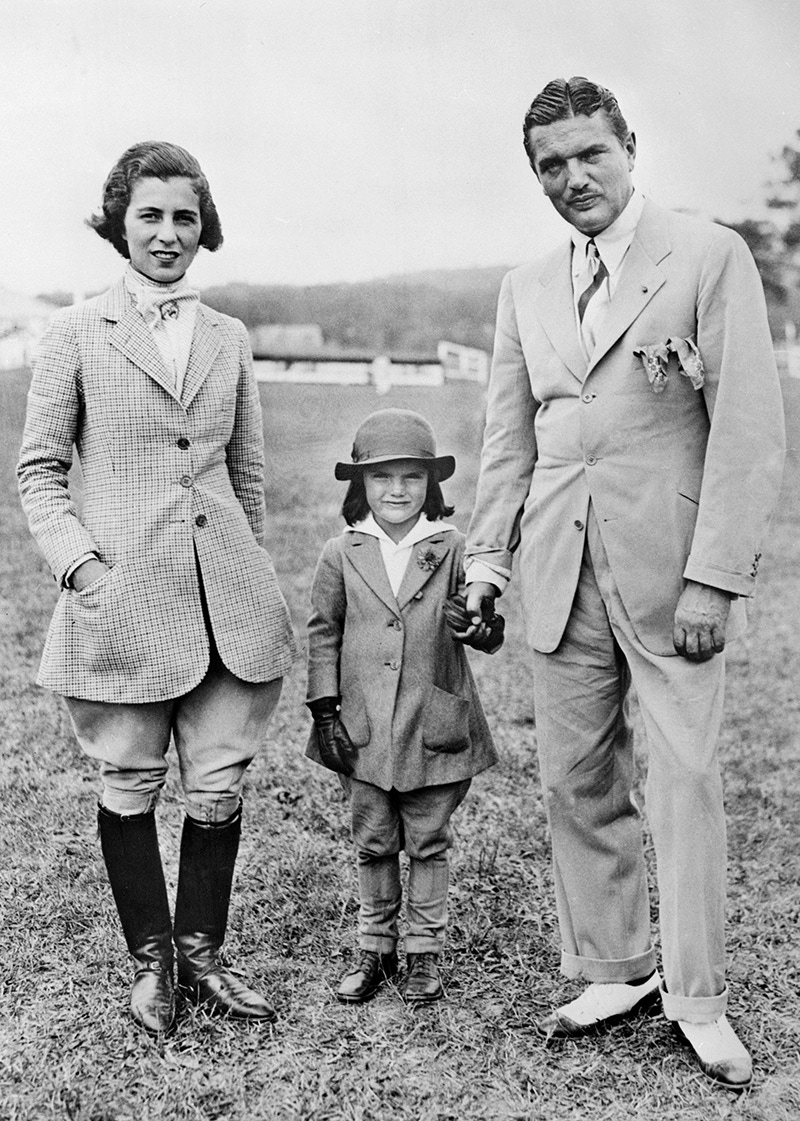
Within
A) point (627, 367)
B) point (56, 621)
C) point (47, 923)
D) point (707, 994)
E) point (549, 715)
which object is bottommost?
point (47, 923)

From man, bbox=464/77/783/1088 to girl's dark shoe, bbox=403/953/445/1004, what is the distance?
0.31m

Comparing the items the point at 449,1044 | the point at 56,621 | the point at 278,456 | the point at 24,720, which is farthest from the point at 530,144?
the point at 278,456

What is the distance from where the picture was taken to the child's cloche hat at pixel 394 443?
9.70 ft

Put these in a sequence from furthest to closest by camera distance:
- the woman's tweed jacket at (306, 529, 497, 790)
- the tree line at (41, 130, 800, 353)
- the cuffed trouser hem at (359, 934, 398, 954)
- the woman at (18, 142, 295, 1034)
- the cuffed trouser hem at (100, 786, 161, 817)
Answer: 1. the tree line at (41, 130, 800, 353)
2. the cuffed trouser hem at (359, 934, 398, 954)
3. the woman's tweed jacket at (306, 529, 497, 790)
4. the cuffed trouser hem at (100, 786, 161, 817)
5. the woman at (18, 142, 295, 1034)

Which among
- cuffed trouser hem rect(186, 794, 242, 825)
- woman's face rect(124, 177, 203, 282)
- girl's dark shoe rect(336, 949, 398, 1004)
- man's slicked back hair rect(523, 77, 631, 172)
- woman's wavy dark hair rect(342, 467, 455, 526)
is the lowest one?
Answer: girl's dark shoe rect(336, 949, 398, 1004)

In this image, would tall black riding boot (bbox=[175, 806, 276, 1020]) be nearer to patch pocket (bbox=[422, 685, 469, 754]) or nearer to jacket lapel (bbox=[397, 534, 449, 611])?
patch pocket (bbox=[422, 685, 469, 754])

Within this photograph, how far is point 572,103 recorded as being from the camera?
256cm

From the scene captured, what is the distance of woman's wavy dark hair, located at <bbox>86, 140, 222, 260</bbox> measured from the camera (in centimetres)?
268

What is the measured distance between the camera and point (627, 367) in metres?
2.57

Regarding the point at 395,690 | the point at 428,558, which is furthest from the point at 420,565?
the point at 395,690

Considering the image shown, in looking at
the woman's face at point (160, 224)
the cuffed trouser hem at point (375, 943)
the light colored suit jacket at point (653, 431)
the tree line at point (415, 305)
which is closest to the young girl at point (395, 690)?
the cuffed trouser hem at point (375, 943)

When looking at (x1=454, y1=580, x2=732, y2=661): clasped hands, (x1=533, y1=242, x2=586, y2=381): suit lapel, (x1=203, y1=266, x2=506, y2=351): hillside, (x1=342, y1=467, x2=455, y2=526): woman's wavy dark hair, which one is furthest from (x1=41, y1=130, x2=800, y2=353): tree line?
(x1=454, y1=580, x2=732, y2=661): clasped hands

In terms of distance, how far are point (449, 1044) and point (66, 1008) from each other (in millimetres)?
1013

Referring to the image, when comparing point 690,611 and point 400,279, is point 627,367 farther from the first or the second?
point 400,279
